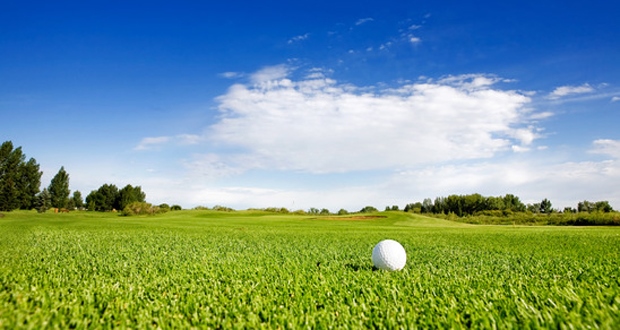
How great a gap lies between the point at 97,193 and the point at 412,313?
348 ft

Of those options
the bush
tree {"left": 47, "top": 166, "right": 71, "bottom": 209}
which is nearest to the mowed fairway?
the bush

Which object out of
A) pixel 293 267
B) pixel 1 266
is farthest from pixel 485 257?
pixel 1 266

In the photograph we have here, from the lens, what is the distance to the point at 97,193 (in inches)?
3698

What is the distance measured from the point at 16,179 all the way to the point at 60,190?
42.0 feet

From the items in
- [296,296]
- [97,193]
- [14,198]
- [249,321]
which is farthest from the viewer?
[97,193]

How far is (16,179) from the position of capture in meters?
71.6

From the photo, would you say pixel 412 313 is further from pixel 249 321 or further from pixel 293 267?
pixel 293 267

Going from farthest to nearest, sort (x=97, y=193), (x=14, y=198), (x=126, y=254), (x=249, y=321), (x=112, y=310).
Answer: (x=97, y=193) → (x=14, y=198) → (x=126, y=254) → (x=112, y=310) → (x=249, y=321)

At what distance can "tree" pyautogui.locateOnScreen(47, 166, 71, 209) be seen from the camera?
83.0 meters

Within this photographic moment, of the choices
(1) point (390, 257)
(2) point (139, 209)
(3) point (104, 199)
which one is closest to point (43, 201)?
(3) point (104, 199)

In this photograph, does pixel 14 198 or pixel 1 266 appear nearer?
pixel 1 266

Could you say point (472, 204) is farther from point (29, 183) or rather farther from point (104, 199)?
point (29, 183)

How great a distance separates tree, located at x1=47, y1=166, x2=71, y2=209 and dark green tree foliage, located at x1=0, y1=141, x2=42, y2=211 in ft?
22.9

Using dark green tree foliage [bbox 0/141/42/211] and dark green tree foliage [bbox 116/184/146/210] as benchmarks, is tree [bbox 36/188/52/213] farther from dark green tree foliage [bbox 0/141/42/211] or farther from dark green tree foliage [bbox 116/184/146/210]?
dark green tree foliage [bbox 116/184/146/210]
